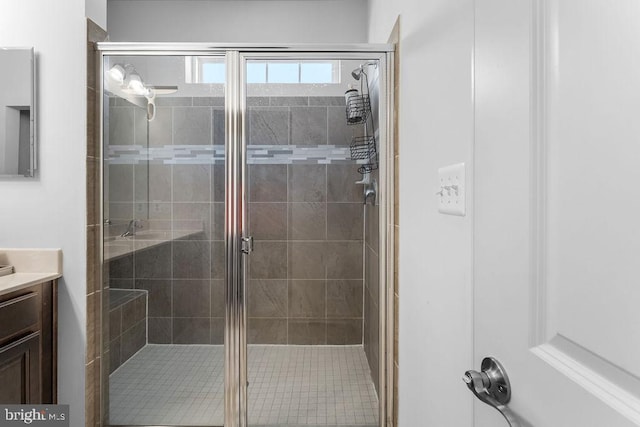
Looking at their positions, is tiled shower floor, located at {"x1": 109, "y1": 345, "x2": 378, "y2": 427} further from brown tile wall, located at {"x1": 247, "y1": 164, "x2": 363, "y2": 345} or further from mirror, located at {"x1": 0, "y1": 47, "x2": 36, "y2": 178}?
mirror, located at {"x1": 0, "y1": 47, "x2": 36, "y2": 178}

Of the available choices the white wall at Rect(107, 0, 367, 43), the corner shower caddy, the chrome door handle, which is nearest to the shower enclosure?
the corner shower caddy

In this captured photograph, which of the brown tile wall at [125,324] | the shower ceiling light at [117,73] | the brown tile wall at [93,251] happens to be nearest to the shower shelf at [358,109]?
the shower ceiling light at [117,73]

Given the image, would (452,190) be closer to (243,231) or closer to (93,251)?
(243,231)

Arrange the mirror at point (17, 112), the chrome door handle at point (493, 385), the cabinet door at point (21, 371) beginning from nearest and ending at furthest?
the chrome door handle at point (493, 385), the cabinet door at point (21, 371), the mirror at point (17, 112)

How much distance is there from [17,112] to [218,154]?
0.90 metres

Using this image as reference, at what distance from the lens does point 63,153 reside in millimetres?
1658

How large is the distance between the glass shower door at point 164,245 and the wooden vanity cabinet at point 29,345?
0.22m

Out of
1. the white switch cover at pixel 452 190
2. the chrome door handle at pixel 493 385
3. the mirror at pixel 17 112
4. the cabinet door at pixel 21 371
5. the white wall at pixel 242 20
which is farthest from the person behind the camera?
the white wall at pixel 242 20

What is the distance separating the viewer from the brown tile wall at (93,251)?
5.44 ft

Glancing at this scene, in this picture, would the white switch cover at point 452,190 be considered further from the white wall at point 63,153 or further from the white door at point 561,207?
the white wall at point 63,153

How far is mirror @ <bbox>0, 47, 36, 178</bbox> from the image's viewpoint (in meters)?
1.64

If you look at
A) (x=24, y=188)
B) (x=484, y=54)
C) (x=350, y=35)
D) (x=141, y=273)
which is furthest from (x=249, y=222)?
(x=350, y=35)

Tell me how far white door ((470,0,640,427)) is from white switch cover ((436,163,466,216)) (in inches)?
10.2

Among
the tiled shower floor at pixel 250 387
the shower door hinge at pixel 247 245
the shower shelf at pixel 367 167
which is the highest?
the shower shelf at pixel 367 167
